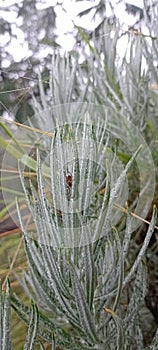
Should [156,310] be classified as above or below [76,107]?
below

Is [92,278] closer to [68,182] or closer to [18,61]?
[68,182]

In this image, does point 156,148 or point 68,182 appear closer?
point 68,182

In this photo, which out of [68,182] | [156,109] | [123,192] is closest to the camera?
[68,182]

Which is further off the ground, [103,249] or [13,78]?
[13,78]

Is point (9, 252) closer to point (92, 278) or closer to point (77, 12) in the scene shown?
point (92, 278)

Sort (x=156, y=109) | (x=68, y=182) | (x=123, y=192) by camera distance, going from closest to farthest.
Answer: (x=68, y=182)
(x=123, y=192)
(x=156, y=109)

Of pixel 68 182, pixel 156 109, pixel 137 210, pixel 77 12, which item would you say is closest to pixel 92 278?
pixel 68 182

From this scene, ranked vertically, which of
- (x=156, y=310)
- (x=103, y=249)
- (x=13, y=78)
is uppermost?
(x=13, y=78)

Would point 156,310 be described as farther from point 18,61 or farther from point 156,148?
point 18,61

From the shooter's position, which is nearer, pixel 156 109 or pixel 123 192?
pixel 123 192
